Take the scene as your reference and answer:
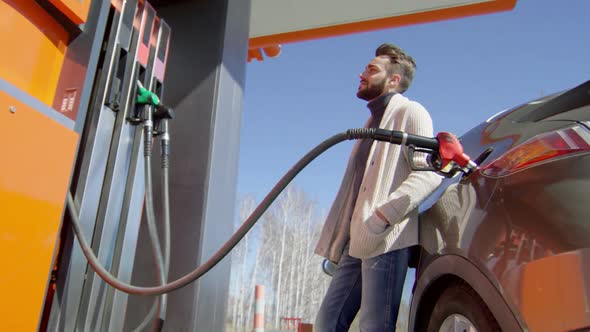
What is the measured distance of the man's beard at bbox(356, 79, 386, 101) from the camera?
2.47 metres

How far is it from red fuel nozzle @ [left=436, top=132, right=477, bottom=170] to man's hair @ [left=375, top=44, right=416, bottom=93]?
931 mm

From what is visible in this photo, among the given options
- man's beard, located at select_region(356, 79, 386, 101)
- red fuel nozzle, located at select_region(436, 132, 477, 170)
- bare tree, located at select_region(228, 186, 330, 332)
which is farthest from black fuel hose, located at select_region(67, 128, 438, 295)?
bare tree, located at select_region(228, 186, 330, 332)

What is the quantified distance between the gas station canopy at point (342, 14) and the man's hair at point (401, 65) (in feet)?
4.69

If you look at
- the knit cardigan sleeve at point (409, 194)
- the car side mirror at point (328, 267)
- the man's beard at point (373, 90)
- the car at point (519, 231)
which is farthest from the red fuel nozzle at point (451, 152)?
the car side mirror at point (328, 267)

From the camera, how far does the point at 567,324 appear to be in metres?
1.03

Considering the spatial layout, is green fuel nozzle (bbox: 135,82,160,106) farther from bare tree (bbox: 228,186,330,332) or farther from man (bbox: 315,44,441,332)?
bare tree (bbox: 228,186,330,332)

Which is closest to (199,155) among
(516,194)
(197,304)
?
(197,304)

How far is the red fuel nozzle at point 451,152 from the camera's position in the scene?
153 cm

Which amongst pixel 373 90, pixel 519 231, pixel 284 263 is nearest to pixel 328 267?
pixel 373 90

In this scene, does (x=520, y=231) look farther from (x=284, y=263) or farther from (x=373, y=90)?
(x=284, y=263)

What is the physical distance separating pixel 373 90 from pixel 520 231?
142cm

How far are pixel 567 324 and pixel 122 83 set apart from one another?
6.03 ft

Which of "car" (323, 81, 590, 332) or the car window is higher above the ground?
the car window

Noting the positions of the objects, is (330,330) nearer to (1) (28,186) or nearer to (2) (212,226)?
(2) (212,226)
